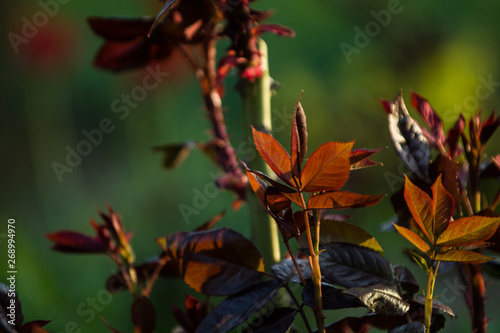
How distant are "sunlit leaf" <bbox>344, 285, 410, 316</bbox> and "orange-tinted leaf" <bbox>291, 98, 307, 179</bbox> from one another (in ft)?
0.26

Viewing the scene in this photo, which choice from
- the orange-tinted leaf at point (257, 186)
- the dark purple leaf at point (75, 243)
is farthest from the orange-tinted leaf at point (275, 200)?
the dark purple leaf at point (75, 243)

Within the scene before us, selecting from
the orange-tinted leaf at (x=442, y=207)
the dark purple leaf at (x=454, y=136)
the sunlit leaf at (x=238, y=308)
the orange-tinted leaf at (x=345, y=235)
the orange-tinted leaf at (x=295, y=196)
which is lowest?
the sunlit leaf at (x=238, y=308)

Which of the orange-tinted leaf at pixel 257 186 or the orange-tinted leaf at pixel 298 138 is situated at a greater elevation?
the orange-tinted leaf at pixel 298 138

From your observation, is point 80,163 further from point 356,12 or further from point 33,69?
point 356,12

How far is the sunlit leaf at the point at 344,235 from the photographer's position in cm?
32

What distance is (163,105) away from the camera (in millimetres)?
1896

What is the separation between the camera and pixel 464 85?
164 centimetres

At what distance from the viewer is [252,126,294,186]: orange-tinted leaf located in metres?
0.27

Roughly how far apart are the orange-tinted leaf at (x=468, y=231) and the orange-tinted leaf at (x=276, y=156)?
0.34 ft

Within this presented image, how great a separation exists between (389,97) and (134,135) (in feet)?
3.25

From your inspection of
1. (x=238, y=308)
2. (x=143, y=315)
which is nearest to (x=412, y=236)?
(x=238, y=308)

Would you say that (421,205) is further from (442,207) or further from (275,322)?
(275,322)

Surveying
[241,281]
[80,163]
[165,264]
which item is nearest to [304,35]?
[80,163]

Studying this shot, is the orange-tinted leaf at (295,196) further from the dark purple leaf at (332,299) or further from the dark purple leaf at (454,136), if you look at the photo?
the dark purple leaf at (454,136)
